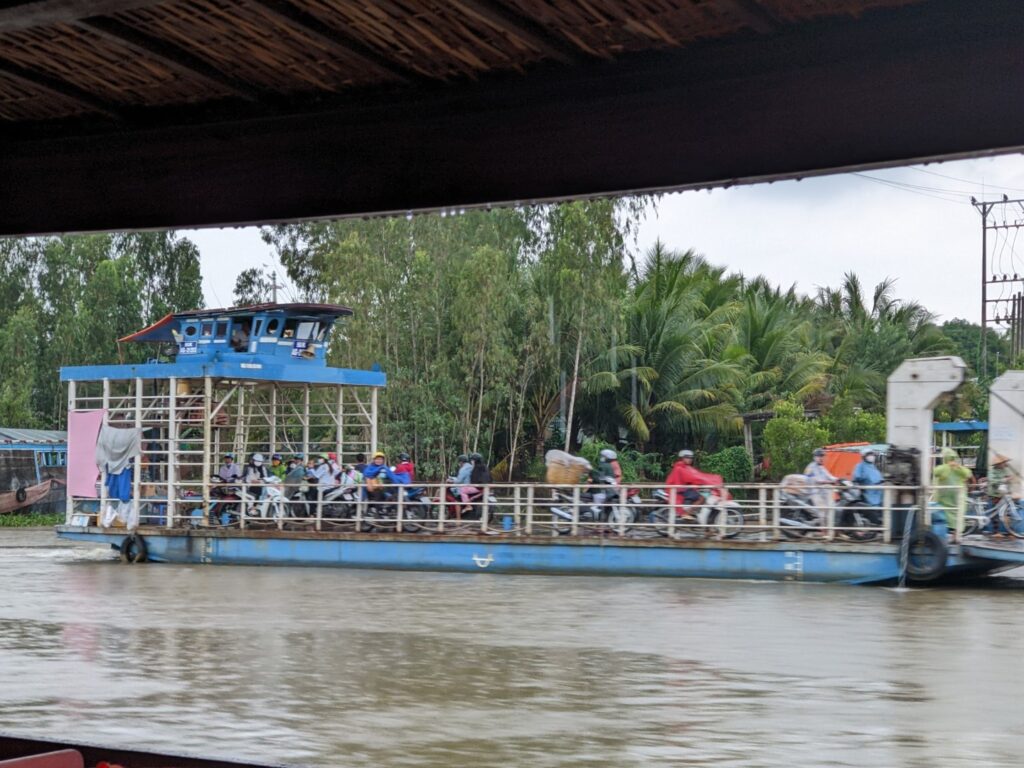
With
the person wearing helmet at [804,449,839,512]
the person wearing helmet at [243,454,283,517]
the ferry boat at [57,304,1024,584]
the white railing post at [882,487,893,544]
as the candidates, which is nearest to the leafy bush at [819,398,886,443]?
the ferry boat at [57,304,1024,584]

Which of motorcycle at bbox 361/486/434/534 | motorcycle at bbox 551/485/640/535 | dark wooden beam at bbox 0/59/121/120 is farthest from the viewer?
motorcycle at bbox 361/486/434/534

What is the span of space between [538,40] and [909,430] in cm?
1373

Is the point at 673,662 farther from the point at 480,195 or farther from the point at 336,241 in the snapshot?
the point at 336,241

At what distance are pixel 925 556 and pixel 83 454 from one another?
1373 cm

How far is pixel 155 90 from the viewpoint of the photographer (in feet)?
15.2

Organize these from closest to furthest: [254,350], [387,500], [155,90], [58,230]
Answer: [155,90], [58,230], [387,500], [254,350]

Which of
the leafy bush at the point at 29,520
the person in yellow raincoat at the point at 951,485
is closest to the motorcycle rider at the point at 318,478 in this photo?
the person in yellow raincoat at the point at 951,485

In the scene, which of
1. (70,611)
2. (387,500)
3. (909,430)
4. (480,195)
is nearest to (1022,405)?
(909,430)

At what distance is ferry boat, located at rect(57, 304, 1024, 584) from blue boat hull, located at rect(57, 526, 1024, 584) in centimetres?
2

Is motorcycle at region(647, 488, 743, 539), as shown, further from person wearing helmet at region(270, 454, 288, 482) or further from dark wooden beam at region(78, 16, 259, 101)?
dark wooden beam at region(78, 16, 259, 101)

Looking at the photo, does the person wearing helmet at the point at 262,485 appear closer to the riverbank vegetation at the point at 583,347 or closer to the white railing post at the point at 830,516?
the white railing post at the point at 830,516

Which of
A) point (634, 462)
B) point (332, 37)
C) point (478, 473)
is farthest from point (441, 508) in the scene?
point (332, 37)

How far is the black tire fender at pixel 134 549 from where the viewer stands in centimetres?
2145

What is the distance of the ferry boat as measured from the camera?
16453 millimetres
